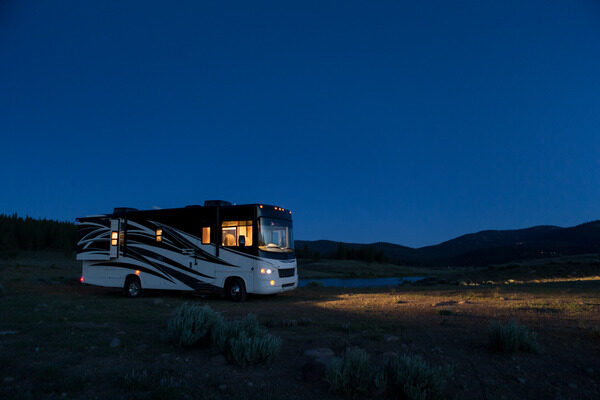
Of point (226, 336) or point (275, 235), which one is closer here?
point (226, 336)

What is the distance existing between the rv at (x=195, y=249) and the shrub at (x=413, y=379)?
8.69 m

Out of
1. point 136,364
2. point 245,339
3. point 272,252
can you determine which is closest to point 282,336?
point 245,339

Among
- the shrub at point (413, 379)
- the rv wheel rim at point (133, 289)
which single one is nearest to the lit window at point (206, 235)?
the rv wheel rim at point (133, 289)

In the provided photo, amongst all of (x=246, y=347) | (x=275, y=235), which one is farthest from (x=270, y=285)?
(x=246, y=347)

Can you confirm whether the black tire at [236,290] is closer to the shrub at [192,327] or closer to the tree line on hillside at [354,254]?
the shrub at [192,327]

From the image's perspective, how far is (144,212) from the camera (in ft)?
49.7

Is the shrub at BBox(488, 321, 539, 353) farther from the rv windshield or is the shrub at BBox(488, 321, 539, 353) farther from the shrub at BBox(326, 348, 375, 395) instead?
the rv windshield

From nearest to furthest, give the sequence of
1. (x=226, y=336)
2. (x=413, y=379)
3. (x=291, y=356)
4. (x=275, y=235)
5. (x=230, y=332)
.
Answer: (x=413, y=379)
(x=291, y=356)
(x=226, y=336)
(x=230, y=332)
(x=275, y=235)

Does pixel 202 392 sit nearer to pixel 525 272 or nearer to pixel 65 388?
pixel 65 388

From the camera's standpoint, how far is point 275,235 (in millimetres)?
13406

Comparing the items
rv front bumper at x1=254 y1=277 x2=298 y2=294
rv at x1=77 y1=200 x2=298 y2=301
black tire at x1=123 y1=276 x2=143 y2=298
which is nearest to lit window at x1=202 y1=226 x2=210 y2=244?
rv at x1=77 y1=200 x2=298 y2=301

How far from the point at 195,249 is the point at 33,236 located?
75420 mm

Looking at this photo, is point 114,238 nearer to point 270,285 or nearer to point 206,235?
point 206,235

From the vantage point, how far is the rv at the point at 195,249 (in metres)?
12.9
